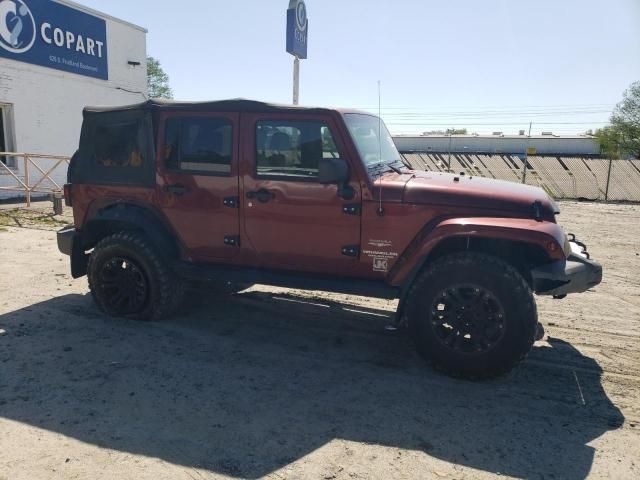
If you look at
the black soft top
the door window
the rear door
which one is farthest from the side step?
the black soft top

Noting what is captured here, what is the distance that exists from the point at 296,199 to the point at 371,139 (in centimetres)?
94

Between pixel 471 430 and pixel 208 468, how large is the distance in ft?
5.37

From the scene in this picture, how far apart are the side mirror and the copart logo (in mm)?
14143

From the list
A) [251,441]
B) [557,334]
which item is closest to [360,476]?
[251,441]

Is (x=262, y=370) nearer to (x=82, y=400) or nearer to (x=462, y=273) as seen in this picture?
(x=82, y=400)

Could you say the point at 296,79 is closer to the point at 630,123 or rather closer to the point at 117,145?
the point at 117,145

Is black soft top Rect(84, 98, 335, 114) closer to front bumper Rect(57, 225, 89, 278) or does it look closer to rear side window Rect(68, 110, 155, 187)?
rear side window Rect(68, 110, 155, 187)

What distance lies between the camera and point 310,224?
4.31 m

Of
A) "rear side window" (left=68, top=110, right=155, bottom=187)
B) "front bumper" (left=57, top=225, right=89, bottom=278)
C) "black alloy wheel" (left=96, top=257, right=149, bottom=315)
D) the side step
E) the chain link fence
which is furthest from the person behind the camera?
the chain link fence

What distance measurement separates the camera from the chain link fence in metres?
17.9

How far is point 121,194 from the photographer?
16.3 feet

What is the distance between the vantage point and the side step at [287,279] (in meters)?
4.20

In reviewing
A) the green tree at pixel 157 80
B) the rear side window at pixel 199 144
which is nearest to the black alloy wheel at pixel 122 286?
the rear side window at pixel 199 144

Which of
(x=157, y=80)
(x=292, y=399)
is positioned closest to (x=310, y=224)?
(x=292, y=399)
